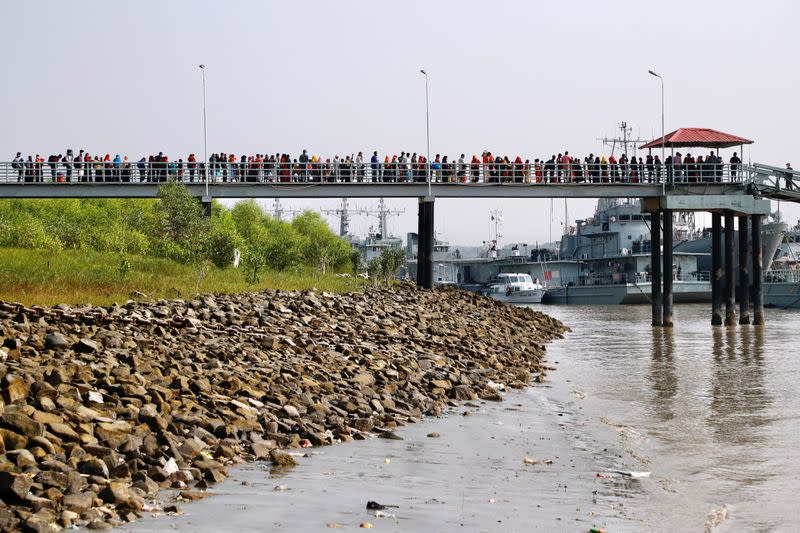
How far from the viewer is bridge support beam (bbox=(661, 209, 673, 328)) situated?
46.8 meters

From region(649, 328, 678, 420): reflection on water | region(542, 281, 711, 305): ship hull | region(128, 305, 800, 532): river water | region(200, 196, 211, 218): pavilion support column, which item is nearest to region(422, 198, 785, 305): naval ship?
region(542, 281, 711, 305): ship hull

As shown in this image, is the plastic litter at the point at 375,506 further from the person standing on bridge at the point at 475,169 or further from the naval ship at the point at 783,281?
the naval ship at the point at 783,281

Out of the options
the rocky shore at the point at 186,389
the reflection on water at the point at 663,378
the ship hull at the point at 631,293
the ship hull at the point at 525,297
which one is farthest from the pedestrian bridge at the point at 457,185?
the ship hull at the point at 525,297

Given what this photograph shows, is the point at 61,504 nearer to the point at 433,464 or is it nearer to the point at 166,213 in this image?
the point at 433,464

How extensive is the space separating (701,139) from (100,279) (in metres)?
30.7

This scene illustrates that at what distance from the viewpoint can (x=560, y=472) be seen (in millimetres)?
13742

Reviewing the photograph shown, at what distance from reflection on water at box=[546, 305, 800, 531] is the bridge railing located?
797 cm

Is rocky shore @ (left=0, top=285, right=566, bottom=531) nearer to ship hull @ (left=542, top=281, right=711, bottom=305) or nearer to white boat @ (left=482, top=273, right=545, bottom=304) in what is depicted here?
ship hull @ (left=542, top=281, right=711, bottom=305)

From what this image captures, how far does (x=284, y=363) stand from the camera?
18828 mm

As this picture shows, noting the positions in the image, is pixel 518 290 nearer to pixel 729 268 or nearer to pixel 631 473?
pixel 729 268

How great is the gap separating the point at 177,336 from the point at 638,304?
74.0 meters

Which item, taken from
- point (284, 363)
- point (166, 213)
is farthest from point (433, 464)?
point (166, 213)

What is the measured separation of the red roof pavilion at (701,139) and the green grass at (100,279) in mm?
18023

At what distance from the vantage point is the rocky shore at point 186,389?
34.1ft
